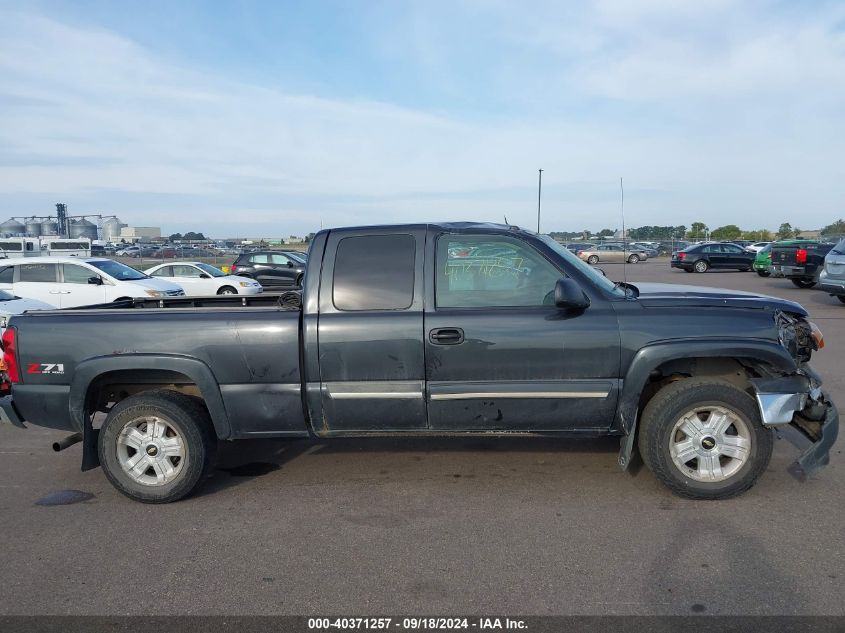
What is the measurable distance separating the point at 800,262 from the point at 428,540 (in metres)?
18.6

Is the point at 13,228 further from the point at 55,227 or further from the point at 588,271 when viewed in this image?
the point at 588,271

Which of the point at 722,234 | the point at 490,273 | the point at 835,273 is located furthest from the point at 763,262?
the point at 722,234

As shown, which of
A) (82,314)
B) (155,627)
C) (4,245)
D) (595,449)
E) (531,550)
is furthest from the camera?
(4,245)

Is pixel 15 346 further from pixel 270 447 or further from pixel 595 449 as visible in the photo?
pixel 595 449

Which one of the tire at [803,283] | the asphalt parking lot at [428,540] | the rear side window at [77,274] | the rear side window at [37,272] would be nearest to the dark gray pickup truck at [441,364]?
the asphalt parking lot at [428,540]

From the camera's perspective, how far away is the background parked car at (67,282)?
1500 cm

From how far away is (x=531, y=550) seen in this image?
12.5 feet

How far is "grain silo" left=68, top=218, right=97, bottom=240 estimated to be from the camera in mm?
62938

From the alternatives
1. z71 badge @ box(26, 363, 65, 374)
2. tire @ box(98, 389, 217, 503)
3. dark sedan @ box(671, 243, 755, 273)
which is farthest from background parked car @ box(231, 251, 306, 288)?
tire @ box(98, 389, 217, 503)

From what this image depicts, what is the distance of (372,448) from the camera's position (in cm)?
568

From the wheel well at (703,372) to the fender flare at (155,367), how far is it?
2842mm

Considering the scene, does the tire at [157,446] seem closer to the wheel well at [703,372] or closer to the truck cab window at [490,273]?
the truck cab window at [490,273]

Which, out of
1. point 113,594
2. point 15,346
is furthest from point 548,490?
point 15,346

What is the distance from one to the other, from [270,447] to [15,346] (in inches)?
83.1
